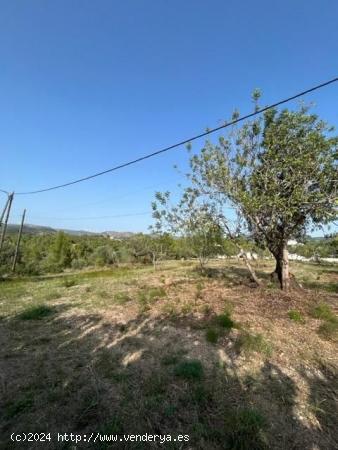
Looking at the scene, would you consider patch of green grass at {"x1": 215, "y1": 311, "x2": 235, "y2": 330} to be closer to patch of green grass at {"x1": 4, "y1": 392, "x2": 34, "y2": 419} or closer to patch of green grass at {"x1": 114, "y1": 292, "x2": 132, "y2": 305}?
patch of green grass at {"x1": 114, "y1": 292, "x2": 132, "y2": 305}

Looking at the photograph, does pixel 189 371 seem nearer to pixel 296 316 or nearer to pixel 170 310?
pixel 170 310

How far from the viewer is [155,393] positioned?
488 cm

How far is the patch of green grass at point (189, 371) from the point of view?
5352 millimetres

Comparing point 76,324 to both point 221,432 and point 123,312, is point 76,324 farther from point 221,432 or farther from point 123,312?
point 221,432

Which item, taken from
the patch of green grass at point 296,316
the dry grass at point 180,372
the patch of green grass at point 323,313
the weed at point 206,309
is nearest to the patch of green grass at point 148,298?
the dry grass at point 180,372

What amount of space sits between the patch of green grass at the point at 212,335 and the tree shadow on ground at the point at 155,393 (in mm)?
167

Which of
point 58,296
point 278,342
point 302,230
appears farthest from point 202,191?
point 58,296

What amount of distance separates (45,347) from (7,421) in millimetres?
2776

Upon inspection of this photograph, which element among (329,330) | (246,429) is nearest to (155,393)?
(246,429)

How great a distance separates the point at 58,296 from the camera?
12953 mm

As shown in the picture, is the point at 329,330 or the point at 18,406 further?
the point at 329,330

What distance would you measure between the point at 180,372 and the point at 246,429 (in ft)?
5.87

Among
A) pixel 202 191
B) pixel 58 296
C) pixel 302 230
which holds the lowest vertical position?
pixel 58 296

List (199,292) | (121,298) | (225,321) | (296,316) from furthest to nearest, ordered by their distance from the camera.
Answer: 1. (199,292)
2. (121,298)
3. (296,316)
4. (225,321)
